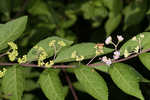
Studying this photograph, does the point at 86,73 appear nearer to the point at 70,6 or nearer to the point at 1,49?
the point at 1,49

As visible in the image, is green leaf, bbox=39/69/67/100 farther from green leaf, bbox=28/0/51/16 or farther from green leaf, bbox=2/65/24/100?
green leaf, bbox=28/0/51/16

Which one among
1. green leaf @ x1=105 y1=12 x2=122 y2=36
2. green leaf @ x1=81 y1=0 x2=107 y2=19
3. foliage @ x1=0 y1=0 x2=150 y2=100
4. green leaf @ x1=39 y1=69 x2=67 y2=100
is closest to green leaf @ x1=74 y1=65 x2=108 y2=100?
foliage @ x1=0 y1=0 x2=150 y2=100

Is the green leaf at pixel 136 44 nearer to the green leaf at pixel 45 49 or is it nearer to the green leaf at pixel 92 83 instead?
the green leaf at pixel 92 83

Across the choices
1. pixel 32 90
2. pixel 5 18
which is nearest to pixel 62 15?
pixel 5 18

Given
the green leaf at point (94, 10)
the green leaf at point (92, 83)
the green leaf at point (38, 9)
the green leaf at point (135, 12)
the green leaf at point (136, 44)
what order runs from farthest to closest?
the green leaf at point (38, 9) < the green leaf at point (94, 10) < the green leaf at point (135, 12) < the green leaf at point (136, 44) < the green leaf at point (92, 83)

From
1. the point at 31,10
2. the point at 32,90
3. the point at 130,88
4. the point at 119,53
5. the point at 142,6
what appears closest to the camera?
the point at 130,88

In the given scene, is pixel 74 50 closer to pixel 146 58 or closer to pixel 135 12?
pixel 146 58

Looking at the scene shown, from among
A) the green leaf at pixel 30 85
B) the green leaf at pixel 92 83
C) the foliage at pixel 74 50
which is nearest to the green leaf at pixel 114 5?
the foliage at pixel 74 50
